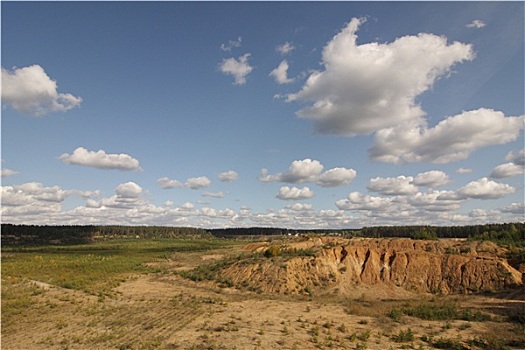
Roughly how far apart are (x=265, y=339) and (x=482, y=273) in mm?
32657

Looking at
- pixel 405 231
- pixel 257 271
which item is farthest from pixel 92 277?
pixel 405 231

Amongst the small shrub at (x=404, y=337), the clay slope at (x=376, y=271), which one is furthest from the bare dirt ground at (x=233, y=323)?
the clay slope at (x=376, y=271)

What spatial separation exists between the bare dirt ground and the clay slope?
3128 millimetres

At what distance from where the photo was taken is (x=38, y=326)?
22047 mm

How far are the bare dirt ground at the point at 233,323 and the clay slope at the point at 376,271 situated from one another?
313cm

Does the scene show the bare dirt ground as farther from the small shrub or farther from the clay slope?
the clay slope

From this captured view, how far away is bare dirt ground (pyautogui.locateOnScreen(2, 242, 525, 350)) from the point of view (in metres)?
18.9

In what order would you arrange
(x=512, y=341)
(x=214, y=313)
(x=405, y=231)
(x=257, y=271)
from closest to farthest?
(x=512, y=341), (x=214, y=313), (x=257, y=271), (x=405, y=231)

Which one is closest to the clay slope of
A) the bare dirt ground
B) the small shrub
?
the bare dirt ground

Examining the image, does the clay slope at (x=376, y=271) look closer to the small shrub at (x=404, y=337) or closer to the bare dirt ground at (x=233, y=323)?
the bare dirt ground at (x=233, y=323)

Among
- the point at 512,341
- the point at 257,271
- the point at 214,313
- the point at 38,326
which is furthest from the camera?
the point at 257,271

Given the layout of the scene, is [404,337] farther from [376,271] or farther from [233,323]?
[376,271]

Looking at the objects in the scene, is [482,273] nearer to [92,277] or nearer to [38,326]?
[38,326]

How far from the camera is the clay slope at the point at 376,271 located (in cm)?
3806
